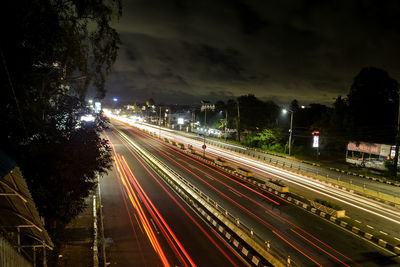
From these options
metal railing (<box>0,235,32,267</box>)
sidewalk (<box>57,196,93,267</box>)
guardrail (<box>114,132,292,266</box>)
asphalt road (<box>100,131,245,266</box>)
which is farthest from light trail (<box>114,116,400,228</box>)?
metal railing (<box>0,235,32,267</box>)

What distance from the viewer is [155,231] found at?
47.3 feet

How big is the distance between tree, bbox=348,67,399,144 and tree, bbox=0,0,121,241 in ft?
144

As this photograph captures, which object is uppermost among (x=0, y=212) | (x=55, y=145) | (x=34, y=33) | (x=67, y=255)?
(x=34, y=33)

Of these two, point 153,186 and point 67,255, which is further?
point 153,186

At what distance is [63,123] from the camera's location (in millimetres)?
9812

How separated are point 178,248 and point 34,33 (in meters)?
10.8

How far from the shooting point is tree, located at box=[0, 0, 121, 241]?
7773 mm

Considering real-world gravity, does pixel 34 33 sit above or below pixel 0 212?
above

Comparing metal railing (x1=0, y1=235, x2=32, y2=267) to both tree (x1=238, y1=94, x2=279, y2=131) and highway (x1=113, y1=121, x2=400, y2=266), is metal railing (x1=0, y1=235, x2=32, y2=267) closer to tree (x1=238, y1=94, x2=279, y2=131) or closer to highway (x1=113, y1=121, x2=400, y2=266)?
highway (x1=113, y1=121, x2=400, y2=266)

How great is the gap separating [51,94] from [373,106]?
1937 inches

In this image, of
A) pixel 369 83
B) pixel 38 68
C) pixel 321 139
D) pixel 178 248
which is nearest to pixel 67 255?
pixel 178 248

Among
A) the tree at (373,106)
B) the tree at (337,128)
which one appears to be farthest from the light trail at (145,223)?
the tree at (373,106)

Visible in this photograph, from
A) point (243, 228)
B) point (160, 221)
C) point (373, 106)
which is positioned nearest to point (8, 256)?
point (160, 221)

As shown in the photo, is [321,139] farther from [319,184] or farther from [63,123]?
[63,123]
